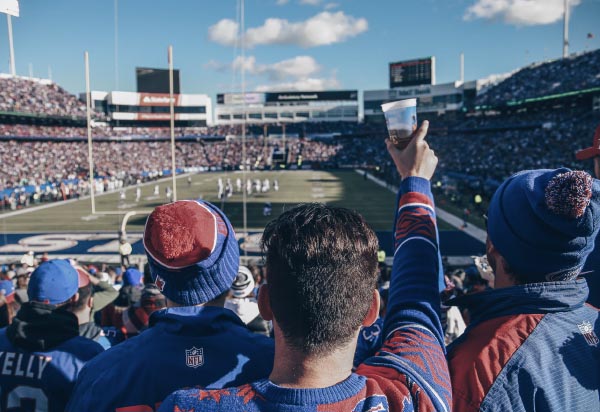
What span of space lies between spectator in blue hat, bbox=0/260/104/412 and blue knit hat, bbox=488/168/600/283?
2030mm

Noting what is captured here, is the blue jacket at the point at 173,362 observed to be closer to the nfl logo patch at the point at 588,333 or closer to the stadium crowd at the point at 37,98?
the nfl logo patch at the point at 588,333

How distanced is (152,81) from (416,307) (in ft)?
282

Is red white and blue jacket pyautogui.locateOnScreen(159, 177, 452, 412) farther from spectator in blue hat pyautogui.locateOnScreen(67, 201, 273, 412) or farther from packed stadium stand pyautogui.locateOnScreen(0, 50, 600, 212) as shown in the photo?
packed stadium stand pyautogui.locateOnScreen(0, 50, 600, 212)

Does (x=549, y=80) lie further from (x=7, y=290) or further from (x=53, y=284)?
(x=53, y=284)

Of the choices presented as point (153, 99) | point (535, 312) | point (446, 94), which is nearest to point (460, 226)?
point (535, 312)

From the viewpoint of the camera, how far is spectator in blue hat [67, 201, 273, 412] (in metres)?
1.49

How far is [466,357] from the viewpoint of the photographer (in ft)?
4.57

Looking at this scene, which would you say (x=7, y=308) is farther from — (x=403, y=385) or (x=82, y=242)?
(x=82, y=242)

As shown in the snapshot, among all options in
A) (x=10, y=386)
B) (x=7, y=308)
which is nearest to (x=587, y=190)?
(x=10, y=386)

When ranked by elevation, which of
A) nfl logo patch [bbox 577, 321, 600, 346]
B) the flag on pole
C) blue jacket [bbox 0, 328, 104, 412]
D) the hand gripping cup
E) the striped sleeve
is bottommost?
blue jacket [bbox 0, 328, 104, 412]

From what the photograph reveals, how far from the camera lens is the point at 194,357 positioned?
152cm

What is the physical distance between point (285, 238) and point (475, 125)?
66.2m

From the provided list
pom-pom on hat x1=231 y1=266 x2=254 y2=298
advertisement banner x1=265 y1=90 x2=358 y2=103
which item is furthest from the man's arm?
advertisement banner x1=265 y1=90 x2=358 y2=103

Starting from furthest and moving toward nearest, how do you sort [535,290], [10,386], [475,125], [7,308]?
1. [475,125]
2. [7,308]
3. [10,386]
4. [535,290]
